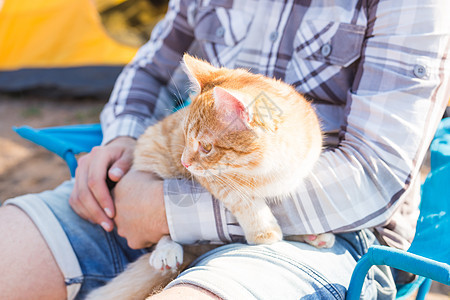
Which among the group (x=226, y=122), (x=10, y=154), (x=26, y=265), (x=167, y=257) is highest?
(x=226, y=122)

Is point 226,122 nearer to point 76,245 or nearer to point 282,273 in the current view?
point 282,273

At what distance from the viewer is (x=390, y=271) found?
123cm

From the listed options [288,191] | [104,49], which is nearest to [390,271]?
[288,191]

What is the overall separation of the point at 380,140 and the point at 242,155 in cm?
38

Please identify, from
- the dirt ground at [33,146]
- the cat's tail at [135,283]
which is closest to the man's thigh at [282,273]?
the cat's tail at [135,283]

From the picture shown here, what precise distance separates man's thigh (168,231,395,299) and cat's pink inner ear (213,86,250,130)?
33cm

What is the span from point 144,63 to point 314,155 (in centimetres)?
89

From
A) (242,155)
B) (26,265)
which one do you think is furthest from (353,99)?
(26,265)

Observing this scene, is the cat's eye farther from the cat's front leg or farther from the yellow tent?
the yellow tent

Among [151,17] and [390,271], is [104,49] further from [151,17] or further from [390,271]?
[390,271]

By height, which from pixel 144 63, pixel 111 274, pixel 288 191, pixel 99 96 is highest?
pixel 144 63

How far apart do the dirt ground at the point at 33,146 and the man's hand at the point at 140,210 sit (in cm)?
144

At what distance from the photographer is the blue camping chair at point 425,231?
91 centimetres

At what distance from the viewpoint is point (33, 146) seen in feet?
10.9
